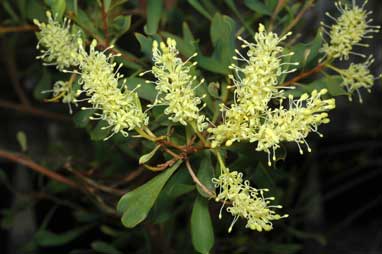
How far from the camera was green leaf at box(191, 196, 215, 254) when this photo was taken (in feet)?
3.02

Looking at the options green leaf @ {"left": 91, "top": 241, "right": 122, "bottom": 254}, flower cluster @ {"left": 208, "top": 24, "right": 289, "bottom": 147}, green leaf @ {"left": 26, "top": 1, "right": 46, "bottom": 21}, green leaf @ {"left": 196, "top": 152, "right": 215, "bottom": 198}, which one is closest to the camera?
flower cluster @ {"left": 208, "top": 24, "right": 289, "bottom": 147}

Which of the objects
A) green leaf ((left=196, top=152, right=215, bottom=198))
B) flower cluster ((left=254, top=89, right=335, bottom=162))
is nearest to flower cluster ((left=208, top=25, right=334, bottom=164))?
flower cluster ((left=254, top=89, right=335, bottom=162))

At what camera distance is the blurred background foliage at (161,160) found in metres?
1.07

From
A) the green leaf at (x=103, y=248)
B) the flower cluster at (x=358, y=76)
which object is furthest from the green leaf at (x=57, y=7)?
the green leaf at (x=103, y=248)

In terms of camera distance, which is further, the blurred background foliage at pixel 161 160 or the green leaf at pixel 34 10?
the green leaf at pixel 34 10

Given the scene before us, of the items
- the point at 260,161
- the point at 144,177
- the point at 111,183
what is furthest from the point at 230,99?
the point at 111,183

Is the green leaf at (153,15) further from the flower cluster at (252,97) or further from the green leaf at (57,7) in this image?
the flower cluster at (252,97)

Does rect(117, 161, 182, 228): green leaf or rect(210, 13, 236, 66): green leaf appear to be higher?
rect(210, 13, 236, 66): green leaf

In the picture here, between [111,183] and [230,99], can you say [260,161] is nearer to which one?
[230,99]

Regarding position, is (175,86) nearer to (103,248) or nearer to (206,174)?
(206,174)

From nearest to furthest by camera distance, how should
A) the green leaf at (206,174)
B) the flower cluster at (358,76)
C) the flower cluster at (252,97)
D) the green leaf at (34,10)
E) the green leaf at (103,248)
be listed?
→ the flower cluster at (252,97) → the green leaf at (206,174) → the flower cluster at (358,76) → the green leaf at (34,10) → the green leaf at (103,248)

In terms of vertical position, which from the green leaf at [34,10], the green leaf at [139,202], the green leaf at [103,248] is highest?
the green leaf at [34,10]

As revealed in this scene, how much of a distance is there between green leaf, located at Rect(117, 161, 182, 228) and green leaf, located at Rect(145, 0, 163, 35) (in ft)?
1.10

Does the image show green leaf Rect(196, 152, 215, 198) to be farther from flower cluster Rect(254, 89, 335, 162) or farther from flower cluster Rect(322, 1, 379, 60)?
flower cluster Rect(322, 1, 379, 60)
